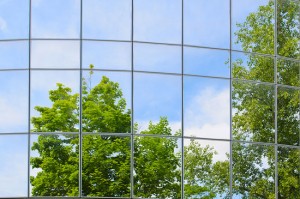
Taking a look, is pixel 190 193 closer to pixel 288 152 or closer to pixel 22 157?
pixel 288 152

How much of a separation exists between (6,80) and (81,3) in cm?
468

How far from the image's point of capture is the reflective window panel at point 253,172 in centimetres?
4132

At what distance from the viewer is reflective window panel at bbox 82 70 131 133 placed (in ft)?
121

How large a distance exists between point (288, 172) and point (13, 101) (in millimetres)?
12960

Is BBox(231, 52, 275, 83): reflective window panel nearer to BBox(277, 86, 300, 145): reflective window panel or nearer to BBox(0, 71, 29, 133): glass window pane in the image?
BBox(277, 86, 300, 145): reflective window panel

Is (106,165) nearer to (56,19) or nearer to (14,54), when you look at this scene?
(14,54)

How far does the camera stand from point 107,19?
38.3 m

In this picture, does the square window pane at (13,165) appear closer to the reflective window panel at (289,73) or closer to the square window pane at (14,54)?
the square window pane at (14,54)

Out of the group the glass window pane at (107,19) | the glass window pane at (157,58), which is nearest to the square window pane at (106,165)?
the glass window pane at (157,58)

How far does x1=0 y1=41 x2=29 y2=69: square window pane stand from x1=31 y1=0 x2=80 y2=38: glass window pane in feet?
2.81

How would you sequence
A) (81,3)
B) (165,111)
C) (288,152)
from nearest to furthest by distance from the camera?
(81,3) → (165,111) → (288,152)

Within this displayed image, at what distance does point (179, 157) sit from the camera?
3825 centimetres

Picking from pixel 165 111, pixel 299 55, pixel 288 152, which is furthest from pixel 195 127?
pixel 299 55

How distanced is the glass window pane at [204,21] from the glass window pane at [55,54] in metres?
5.94
